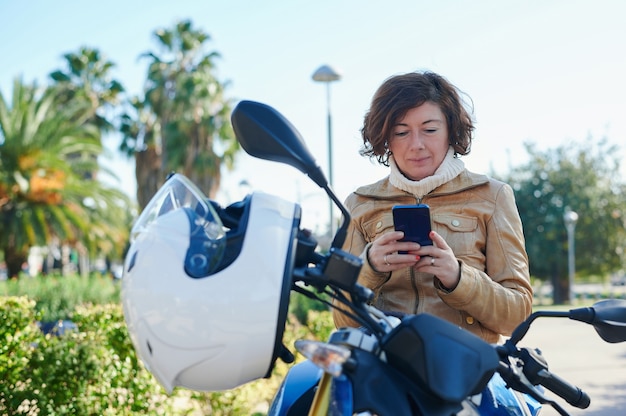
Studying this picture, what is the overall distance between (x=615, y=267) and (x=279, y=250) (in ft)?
109

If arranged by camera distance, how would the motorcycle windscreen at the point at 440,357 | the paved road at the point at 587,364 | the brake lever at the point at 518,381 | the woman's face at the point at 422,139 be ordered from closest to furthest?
1. the motorcycle windscreen at the point at 440,357
2. the brake lever at the point at 518,381
3. the woman's face at the point at 422,139
4. the paved road at the point at 587,364

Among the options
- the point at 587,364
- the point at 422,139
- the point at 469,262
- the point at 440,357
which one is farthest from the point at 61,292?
the point at 440,357

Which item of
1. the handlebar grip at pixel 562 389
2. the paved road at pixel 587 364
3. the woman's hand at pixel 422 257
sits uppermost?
the woman's hand at pixel 422 257

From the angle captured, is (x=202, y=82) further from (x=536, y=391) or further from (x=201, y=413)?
(x=536, y=391)

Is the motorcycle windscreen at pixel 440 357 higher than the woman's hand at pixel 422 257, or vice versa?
the woman's hand at pixel 422 257

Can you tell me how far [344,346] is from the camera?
A: 3.87ft

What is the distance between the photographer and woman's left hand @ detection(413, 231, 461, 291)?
1631mm

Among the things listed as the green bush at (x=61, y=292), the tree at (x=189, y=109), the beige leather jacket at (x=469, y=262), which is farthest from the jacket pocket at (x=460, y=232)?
the tree at (x=189, y=109)

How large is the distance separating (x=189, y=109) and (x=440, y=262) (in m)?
24.9

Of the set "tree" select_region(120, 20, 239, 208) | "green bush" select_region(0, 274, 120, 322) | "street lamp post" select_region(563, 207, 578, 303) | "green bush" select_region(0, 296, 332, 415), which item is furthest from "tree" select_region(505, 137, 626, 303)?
"green bush" select_region(0, 296, 332, 415)

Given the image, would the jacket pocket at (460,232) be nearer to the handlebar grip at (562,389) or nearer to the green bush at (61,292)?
the handlebar grip at (562,389)

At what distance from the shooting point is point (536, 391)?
4.45 feet

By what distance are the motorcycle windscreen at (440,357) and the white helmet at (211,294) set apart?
0.74ft

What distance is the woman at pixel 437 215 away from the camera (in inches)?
68.3
